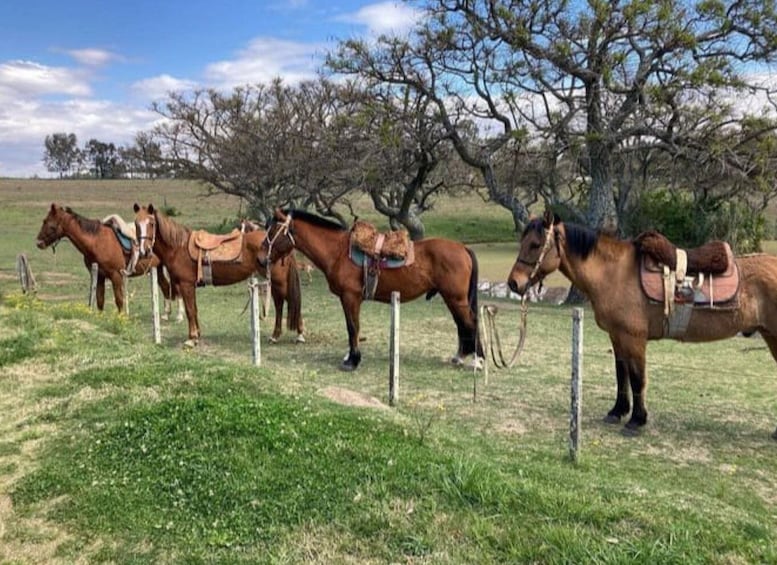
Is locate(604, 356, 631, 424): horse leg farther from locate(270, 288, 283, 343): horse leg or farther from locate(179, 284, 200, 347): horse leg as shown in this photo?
locate(179, 284, 200, 347): horse leg

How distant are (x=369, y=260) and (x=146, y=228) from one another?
3.31 metres

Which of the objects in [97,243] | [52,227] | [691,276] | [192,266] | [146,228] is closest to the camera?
[691,276]

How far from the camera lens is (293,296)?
921cm

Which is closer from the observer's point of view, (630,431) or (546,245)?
(630,431)

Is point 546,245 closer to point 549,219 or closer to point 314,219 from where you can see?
point 549,219

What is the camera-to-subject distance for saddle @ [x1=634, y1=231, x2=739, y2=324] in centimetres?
508

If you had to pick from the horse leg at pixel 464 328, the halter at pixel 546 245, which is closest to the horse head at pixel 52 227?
the horse leg at pixel 464 328

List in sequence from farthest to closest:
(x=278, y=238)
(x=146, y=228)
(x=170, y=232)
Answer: (x=170, y=232)
(x=146, y=228)
(x=278, y=238)

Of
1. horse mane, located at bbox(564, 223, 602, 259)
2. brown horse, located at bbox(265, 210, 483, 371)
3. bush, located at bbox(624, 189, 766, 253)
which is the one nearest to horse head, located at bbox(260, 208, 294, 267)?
brown horse, located at bbox(265, 210, 483, 371)

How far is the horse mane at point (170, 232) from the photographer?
8.78 meters

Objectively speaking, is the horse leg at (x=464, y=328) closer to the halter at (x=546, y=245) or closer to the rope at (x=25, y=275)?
the halter at (x=546, y=245)

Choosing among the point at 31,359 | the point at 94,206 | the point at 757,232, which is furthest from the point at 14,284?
the point at 94,206

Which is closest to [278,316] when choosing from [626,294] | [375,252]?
[375,252]

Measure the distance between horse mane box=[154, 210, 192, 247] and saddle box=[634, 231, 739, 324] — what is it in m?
6.30
